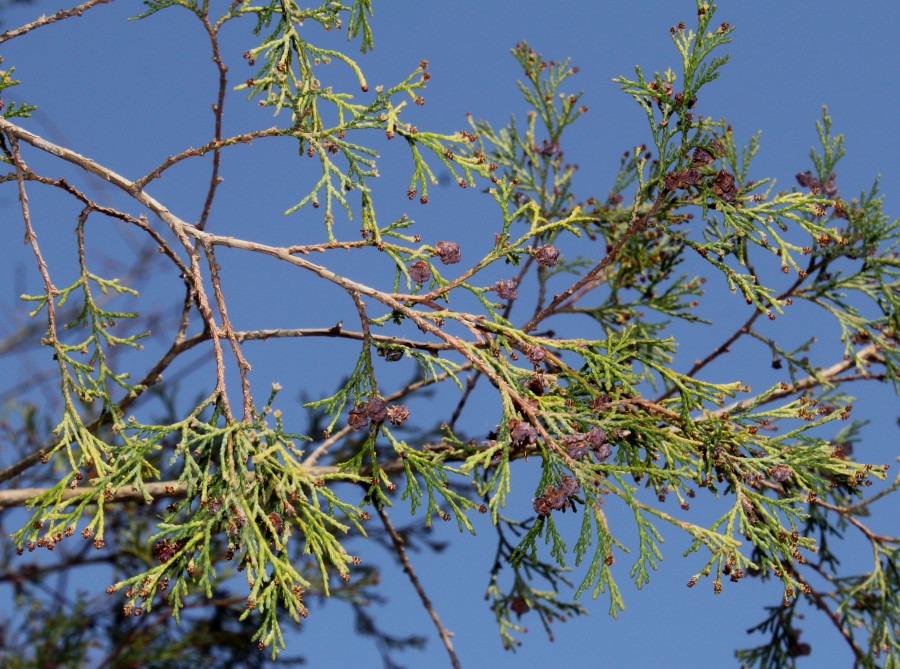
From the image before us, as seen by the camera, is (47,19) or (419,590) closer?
(47,19)

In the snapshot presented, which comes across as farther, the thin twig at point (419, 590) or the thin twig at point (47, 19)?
the thin twig at point (419, 590)

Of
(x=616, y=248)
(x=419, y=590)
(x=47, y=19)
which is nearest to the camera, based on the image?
(x=616, y=248)

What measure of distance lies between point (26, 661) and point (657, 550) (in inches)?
215

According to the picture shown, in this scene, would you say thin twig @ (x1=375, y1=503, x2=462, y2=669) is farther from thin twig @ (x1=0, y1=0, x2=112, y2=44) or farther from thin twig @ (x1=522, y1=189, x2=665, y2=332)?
thin twig @ (x1=0, y1=0, x2=112, y2=44)

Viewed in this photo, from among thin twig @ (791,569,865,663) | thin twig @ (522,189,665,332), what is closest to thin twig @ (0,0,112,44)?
thin twig @ (522,189,665,332)

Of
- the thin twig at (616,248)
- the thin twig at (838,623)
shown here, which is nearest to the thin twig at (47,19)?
the thin twig at (616,248)

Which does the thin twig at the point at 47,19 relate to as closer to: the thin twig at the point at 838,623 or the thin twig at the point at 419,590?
the thin twig at the point at 419,590

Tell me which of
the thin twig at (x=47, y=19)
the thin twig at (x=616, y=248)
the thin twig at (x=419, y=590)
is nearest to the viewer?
the thin twig at (x=616, y=248)

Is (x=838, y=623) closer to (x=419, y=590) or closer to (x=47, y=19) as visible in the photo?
(x=419, y=590)

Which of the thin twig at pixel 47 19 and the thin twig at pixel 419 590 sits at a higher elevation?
the thin twig at pixel 47 19

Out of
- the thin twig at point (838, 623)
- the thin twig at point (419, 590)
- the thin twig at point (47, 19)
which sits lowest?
the thin twig at point (838, 623)

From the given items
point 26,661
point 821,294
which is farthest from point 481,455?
point 26,661

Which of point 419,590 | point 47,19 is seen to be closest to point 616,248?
point 419,590

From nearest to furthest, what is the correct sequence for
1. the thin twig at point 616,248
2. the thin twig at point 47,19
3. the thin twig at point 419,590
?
the thin twig at point 616,248
the thin twig at point 47,19
the thin twig at point 419,590
